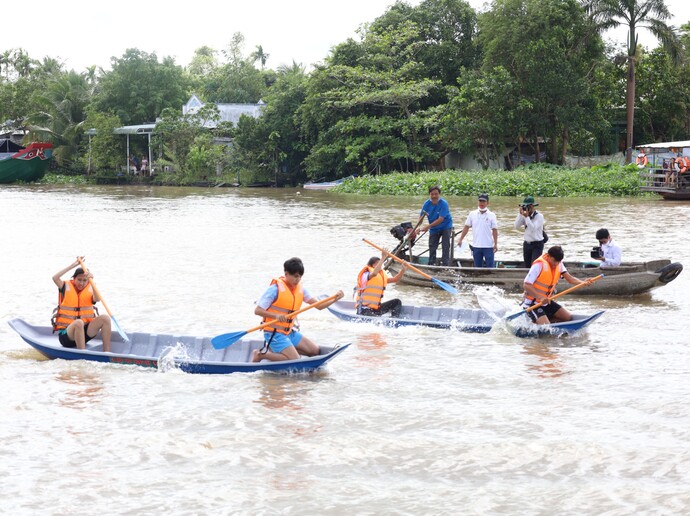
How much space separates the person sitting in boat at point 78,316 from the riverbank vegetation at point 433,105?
28.9 m

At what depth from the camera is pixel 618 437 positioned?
7434 mm

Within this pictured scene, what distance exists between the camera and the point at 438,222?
14750mm

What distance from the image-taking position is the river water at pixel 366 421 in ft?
20.8

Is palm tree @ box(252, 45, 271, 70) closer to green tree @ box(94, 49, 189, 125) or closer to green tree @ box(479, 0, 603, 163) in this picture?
green tree @ box(94, 49, 189, 125)

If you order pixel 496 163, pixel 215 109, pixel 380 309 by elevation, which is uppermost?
pixel 215 109

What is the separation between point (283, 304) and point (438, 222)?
6.37m

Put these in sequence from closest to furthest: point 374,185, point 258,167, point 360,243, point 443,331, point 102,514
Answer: point 102,514 → point 443,331 → point 360,243 → point 374,185 → point 258,167

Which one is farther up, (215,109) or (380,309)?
(215,109)

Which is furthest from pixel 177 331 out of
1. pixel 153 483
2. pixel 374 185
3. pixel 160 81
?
pixel 160 81

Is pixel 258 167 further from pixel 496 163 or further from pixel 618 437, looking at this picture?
pixel 618 437

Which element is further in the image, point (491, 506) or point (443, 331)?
point (443, 331)

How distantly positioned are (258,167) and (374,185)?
1107 cm

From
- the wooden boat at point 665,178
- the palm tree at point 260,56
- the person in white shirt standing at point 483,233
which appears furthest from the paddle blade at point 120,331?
the palm tree at point 260,56

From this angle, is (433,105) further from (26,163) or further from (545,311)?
(545,311)
